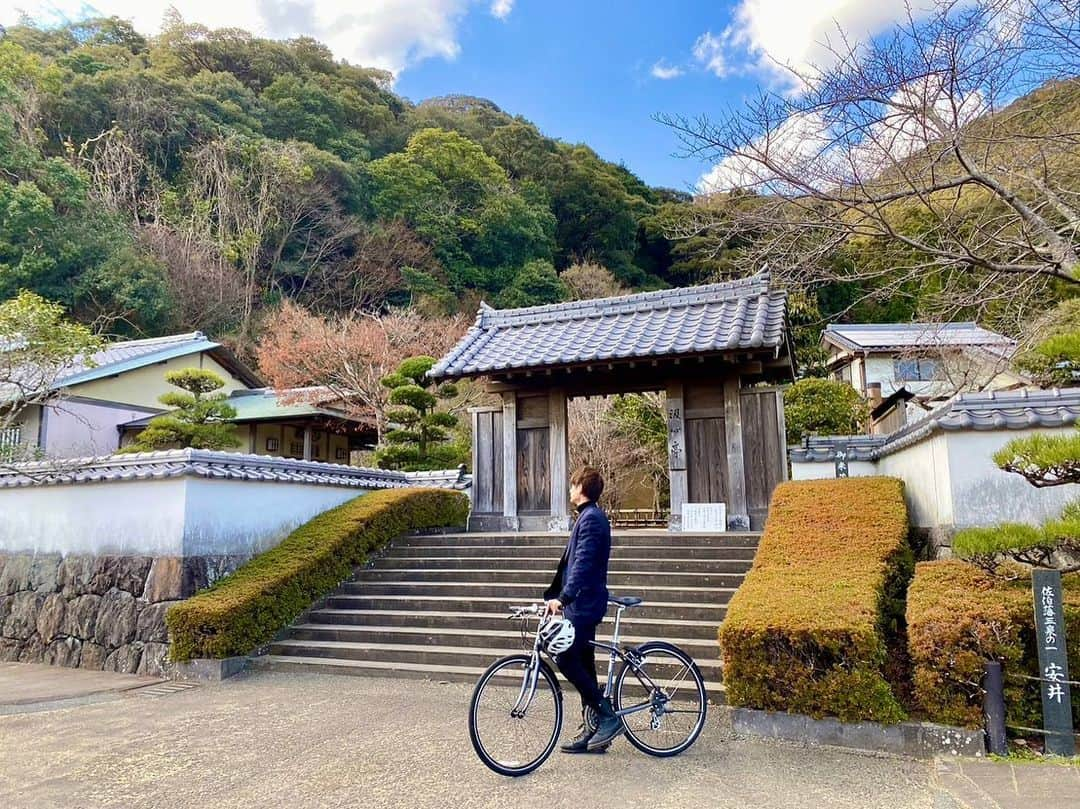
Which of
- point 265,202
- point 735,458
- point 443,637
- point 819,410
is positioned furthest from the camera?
point 265,202

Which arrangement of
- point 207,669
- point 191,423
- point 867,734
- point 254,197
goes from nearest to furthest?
1. point 867,734
2. point 207,669
3. point 191,423
4. point 254,197

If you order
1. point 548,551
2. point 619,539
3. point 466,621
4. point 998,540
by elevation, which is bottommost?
point 466,621

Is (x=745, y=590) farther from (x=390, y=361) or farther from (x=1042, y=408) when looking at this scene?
(x=390, y=361)

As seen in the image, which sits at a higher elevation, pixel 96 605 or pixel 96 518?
pixel 96 518

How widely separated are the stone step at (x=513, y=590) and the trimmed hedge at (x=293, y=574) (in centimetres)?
49

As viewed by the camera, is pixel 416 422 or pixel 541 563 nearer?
pixel 541 563

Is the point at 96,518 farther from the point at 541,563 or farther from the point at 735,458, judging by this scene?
the point at 735,458

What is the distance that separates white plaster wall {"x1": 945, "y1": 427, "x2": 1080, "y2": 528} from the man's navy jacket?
3398 millimetres

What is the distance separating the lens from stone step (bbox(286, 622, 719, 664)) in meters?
6.06

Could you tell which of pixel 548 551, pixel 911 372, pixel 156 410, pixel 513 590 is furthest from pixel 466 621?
pixel 911 372

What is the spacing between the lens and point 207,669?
654 cm

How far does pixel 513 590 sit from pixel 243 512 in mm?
3240

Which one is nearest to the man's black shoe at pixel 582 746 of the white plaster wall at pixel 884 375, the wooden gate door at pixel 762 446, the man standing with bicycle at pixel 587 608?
the man standing with bicycle at pixel 587 608

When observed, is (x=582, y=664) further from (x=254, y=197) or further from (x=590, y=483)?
(x=254, y=197)
